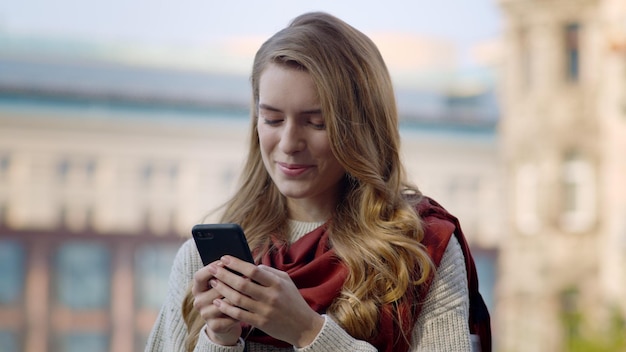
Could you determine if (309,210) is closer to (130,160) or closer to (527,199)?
(527,199)

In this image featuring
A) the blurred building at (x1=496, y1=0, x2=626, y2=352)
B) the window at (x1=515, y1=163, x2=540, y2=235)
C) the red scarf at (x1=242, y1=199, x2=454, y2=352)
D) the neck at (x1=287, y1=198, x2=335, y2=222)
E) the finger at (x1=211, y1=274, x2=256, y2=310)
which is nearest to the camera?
the finger at (x1=211, y1=274, x2=256, y2=310)

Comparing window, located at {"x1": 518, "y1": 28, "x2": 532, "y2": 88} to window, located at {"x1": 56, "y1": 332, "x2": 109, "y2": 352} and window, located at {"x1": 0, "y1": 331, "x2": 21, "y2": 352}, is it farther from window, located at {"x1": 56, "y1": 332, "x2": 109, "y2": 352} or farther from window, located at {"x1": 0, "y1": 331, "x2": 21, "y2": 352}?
window, located at {"x1": 0, "y1": 331, "x2": 21, "y2": 352}

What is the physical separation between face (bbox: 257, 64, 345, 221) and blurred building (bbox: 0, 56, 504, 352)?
92.8 ft

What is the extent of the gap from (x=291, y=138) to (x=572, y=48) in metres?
16.8

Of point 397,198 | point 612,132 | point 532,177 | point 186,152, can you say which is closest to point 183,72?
point 186,152

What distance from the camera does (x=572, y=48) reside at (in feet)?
58.2

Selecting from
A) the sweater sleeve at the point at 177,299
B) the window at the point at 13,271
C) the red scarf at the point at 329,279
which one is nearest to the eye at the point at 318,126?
the red scarf at the point at 329,279

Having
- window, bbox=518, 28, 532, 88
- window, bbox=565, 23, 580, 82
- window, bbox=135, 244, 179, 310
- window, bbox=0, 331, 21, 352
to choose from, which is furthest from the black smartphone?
window, bbox=0, 331, 21, 352

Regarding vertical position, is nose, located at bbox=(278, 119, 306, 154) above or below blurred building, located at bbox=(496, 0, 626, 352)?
above

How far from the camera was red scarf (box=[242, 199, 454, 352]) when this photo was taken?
4.79 ft

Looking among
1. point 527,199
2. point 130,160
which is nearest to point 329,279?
point 527,199

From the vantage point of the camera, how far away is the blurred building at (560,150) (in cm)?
1719

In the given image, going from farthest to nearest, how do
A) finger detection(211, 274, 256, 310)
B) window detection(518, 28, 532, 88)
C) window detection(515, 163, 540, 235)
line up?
window detection(515, 163, 540, 235)
window detection(518, 28, 532, 88)
finger detection(211, 274, 256, 310)

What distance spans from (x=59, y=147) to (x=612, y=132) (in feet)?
62.0
